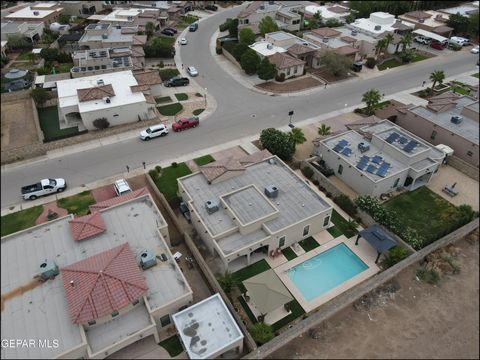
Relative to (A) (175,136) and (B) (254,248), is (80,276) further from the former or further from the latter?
(A) (175,136)

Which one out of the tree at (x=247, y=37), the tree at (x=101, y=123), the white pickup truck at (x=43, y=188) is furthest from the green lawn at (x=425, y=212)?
the tree at (x=247, y=37)

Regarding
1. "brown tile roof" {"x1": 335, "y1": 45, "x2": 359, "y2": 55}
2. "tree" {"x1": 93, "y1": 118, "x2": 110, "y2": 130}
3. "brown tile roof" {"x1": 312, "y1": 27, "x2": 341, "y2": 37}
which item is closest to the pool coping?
"tree" {"x1": 93, "y1": 118, "x2": 110, "y2": 130}

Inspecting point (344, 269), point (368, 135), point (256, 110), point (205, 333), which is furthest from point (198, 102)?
point (205, 333)

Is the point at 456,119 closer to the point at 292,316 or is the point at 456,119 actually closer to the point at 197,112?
the point at 292,316

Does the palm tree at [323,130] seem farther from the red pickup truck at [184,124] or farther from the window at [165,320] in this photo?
the window at [165,320]

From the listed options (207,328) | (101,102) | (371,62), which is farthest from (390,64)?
(207,328)
